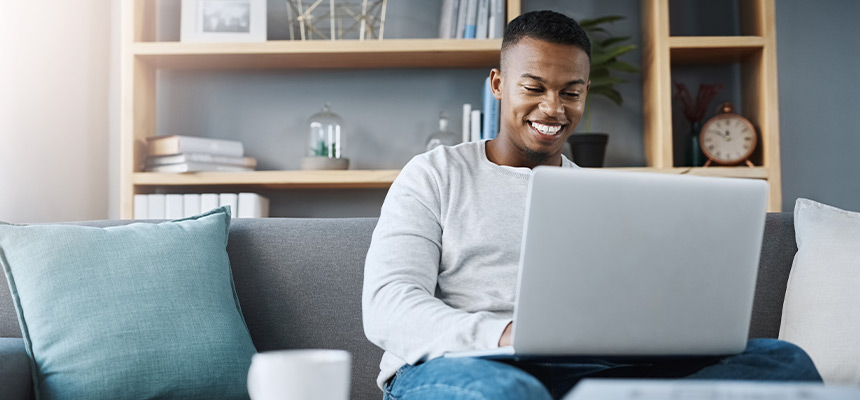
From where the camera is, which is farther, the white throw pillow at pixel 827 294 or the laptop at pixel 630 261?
the white throw pillow at pixel 827 294

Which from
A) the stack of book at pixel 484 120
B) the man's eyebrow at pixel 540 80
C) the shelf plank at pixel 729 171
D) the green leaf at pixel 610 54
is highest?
the green leaf at pixel 610 54

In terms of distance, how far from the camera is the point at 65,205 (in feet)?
8.59

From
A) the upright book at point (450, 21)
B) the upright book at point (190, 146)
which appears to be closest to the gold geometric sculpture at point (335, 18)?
the upright book at point (450, 21)

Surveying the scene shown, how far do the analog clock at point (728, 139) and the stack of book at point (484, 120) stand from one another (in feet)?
2.24

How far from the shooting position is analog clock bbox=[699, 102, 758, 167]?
2621 millimetres

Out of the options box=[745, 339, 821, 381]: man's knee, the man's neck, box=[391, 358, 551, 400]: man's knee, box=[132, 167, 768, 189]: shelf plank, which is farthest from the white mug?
box=[132, 167, 768, 189]: shelf plank

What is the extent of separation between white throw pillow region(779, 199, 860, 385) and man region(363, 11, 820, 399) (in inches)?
20.7

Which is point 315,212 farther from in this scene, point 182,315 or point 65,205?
point 182,315

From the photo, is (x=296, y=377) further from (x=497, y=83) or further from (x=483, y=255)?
(x=497, y=83)

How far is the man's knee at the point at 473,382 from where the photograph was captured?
0.87 metres

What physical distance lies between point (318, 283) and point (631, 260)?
87cm

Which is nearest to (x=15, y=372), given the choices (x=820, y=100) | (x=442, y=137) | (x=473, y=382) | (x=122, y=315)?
(x=122, y=315)

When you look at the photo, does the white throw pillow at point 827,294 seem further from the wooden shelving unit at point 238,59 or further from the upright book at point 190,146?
the upright book at point 190,146

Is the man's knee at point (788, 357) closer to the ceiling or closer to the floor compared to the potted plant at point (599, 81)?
closer to the floor
